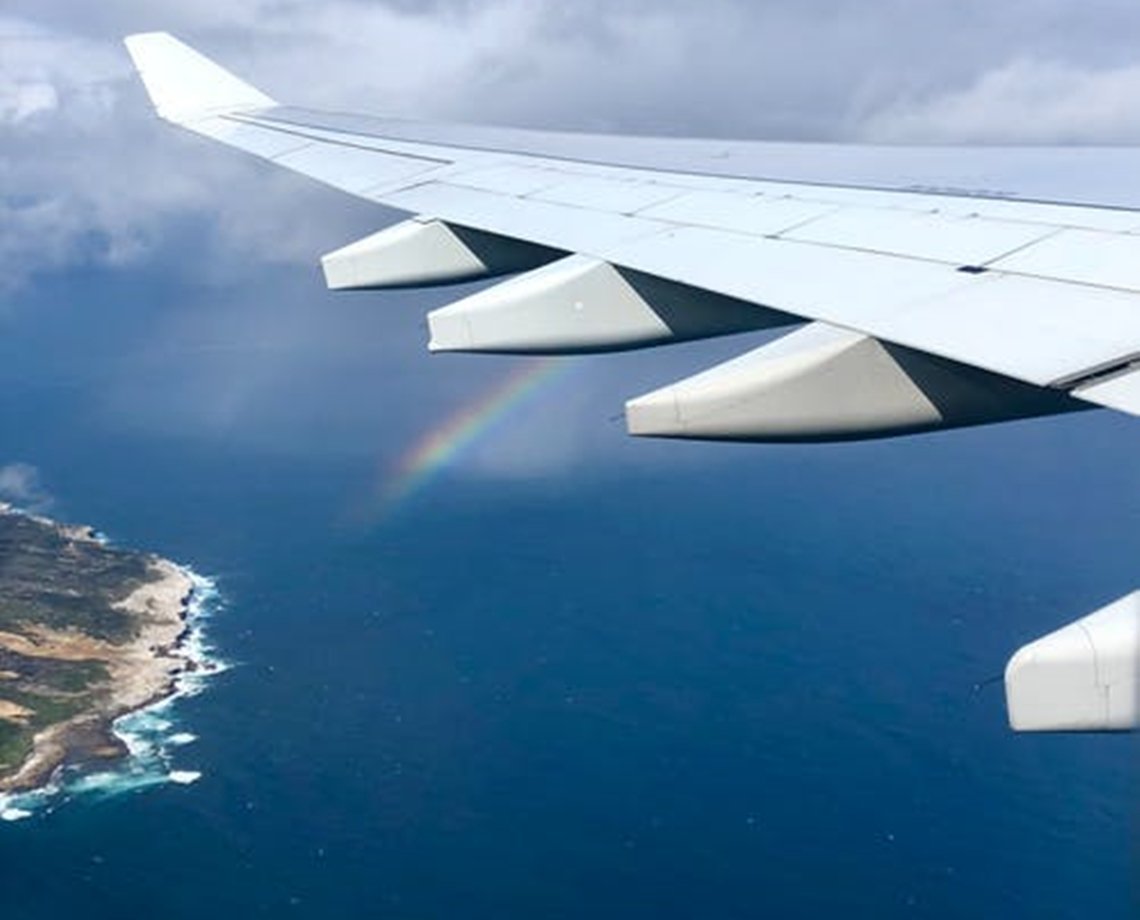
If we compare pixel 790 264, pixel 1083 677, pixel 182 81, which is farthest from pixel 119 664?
pixel 1083 677

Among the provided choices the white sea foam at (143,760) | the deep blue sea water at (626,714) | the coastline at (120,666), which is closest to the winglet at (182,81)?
the deep blue sea water at (626,714)

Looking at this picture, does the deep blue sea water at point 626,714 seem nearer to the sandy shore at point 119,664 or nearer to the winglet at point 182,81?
the sandy shore at point 119,664

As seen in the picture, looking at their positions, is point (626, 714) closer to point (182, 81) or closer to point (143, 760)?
point (143, 760)

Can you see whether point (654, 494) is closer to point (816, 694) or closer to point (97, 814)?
point (816, 694)

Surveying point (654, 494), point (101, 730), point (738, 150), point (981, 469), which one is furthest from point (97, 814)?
point (981, 469)

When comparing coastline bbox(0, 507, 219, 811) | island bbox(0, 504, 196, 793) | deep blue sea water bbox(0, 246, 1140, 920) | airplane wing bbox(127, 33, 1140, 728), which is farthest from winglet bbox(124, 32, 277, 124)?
island bbox(0, 504, 196, 793)

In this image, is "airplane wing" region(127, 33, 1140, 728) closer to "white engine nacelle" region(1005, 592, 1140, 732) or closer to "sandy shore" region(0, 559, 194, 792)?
"white engine nacelle" region(1005, 592, 1140, 732)
